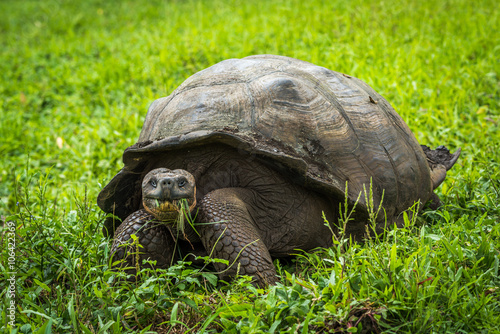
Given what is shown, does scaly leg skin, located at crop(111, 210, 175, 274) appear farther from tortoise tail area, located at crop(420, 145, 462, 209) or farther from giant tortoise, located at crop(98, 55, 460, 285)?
tortoise tail area, located at crop(420, 145, 462, 209)

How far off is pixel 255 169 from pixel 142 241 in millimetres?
724

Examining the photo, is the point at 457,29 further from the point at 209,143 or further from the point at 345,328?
the point at 345,328

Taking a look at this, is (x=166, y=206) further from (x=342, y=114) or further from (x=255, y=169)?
(x=342, y=114)

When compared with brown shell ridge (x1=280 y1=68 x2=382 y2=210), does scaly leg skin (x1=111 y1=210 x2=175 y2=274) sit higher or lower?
lower

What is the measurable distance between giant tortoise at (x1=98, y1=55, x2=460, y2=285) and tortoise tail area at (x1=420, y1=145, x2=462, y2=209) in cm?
32

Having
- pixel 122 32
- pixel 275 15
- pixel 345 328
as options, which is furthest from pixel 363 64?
pixel 122 32

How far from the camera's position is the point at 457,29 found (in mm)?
6492


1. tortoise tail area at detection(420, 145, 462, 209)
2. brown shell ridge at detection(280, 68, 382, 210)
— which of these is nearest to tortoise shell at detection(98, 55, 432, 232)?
brown shell ridge at detection(280, 68, 382, 210)

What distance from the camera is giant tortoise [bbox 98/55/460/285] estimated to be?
232 cm

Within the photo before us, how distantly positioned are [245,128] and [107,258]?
1005 mm

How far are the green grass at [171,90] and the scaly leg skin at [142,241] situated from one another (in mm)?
127

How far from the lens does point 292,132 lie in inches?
101

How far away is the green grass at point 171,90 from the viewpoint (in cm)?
191

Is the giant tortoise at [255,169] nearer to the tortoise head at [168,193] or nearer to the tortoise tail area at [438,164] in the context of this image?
the tortoise head at [168,193]
